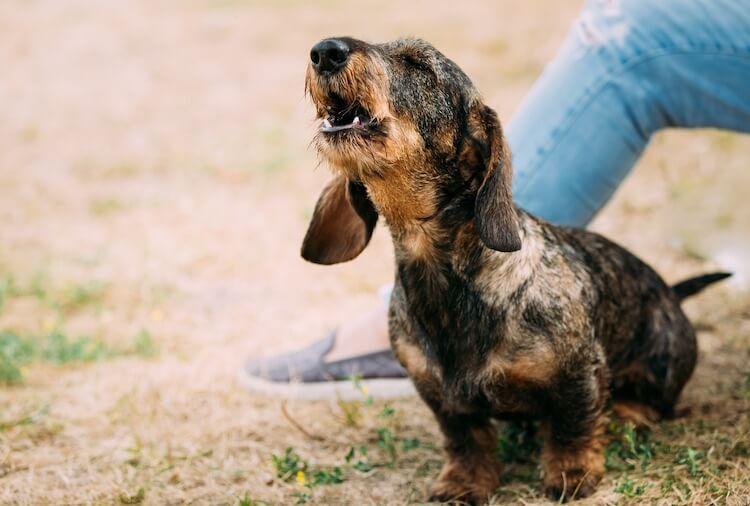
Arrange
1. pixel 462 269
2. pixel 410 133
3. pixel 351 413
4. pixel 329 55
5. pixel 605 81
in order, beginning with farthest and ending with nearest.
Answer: pixel 351 413 → pixel 605 81 → pixel 462 269 → pixel 410 133 → pixel 329 55

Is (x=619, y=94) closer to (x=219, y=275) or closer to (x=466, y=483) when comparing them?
(x=466, y=483)

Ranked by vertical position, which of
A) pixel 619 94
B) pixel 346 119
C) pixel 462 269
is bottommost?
pixel 462 269

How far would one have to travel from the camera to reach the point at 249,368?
4.62 m

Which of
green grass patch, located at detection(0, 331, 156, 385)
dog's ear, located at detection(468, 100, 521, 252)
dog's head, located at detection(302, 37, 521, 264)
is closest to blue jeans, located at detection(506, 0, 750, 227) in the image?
dog's head, located at detection(302, 37, 521, 264)

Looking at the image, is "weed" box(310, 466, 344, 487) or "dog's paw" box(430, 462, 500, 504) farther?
"weed" box(310, 466, 344, 487)

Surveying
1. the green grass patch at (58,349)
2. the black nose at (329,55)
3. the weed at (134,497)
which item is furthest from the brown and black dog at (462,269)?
the green grass patch at (58,349)

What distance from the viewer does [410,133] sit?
3.01 meters

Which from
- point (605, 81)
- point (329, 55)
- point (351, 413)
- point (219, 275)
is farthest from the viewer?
point (219, 275)

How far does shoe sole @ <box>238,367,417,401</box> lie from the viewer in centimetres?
425

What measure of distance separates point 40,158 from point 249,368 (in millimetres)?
6660

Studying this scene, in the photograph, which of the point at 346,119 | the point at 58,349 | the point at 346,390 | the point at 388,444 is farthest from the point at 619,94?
the point at 58,349

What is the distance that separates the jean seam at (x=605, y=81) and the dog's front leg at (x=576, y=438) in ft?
3.28

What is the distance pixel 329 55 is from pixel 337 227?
85 centimetres

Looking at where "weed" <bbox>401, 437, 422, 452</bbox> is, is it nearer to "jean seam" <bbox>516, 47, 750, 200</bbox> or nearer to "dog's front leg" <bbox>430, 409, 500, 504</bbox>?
"dog's front leg" <bbox>430, 409, 500, 504</bbox>
